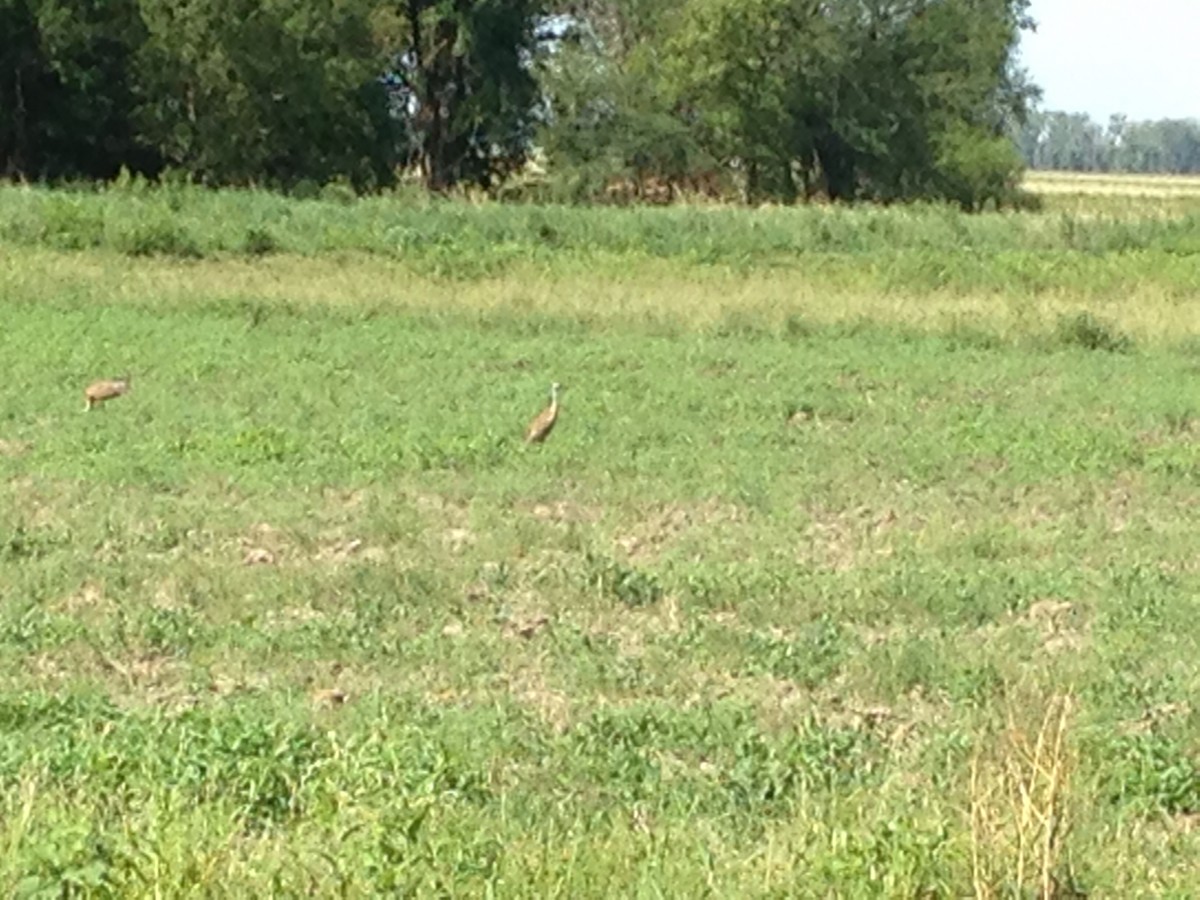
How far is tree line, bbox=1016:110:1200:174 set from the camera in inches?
5753

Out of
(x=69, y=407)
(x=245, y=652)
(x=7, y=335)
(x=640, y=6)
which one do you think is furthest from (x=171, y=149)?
(x=245, y=652)

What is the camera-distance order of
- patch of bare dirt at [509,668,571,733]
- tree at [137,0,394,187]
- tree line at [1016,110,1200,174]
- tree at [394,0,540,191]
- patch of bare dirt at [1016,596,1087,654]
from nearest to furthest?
patch of bare dirt at [509,668,571,733], patch of bare dirt at [1016,596,1087,654], tree at [137,0,394,187], tree at [394,0,540,191], tree line at [1016,110,1200,174]

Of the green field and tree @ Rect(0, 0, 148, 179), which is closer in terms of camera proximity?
the green field

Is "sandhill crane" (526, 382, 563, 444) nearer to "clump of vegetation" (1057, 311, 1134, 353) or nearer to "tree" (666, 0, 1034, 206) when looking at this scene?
"clump of vegetation" (1057, 311, 1134, 353)

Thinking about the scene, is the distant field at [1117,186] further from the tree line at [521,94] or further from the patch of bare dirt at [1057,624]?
the patch of bare dirt at [1057,624]

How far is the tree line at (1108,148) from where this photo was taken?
14612 centimetres

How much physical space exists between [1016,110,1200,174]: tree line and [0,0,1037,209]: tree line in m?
96.6

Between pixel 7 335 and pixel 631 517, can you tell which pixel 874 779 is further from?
pixel 7 335

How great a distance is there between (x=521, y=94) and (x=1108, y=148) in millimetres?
118302

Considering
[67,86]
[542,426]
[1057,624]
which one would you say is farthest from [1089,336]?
[67,86]

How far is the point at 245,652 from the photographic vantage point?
7.00m

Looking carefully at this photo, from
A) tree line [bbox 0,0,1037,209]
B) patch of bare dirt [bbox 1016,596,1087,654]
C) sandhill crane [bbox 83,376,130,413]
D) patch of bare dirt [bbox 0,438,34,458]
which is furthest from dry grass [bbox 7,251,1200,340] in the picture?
tree line [bbox 0,0,1037,209]

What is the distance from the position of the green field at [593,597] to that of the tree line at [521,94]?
17582mm

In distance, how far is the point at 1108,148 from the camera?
496 ft
